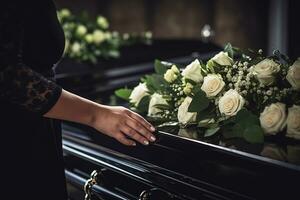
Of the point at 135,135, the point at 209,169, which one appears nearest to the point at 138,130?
the point at 135,135

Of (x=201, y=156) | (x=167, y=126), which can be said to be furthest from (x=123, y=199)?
(x=201, y=156)

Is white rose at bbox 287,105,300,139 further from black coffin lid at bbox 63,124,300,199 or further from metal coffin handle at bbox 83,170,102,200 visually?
metal coffin handle at bbox 83,170,102,200

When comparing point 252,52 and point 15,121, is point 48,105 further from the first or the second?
point 252,52

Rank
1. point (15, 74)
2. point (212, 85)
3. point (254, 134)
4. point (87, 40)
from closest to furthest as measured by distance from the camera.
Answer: point (15, 74) → point (254, 134) → point (212, 85) → point (87, 40)

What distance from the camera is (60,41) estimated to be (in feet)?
4.85

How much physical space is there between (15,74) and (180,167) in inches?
21.4

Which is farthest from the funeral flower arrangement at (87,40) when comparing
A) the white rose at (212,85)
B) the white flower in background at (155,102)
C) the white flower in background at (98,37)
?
the white rose at (212,85)

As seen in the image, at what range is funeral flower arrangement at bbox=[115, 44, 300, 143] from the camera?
131 centimetres

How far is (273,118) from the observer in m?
1.29

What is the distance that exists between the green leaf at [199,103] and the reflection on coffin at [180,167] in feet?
0.25

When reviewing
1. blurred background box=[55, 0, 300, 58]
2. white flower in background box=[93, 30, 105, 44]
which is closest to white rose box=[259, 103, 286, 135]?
white flower in background box=[93, 30, 105, 44]

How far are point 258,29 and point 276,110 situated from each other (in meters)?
6.95

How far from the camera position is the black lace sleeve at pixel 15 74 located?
1179 millimetres

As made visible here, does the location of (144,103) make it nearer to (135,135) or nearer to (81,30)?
(135,135)
